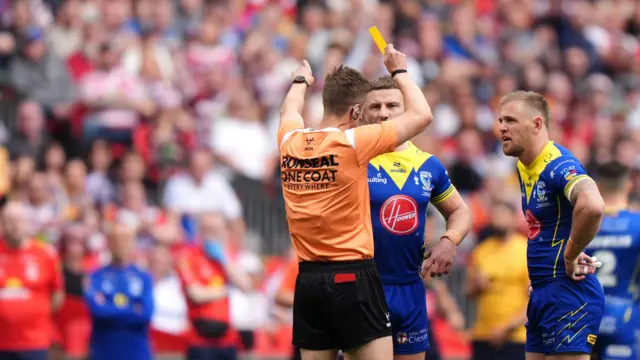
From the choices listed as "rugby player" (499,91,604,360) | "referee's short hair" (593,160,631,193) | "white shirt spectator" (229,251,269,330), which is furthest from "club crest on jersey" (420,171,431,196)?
"white shirt spectator" (229,251,269,330)

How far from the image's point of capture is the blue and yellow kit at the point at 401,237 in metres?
8.80

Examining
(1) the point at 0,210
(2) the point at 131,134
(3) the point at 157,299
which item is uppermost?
(2) the point at 131,134

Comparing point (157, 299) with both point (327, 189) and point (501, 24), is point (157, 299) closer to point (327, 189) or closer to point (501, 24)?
point (327, 189)

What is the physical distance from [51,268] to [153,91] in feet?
14.5

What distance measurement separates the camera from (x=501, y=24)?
23.1 meters

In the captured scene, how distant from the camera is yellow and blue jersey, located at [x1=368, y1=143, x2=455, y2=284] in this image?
28.9 ft

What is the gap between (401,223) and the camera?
8820mm

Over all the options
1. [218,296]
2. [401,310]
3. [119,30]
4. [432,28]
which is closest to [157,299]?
[218,296]

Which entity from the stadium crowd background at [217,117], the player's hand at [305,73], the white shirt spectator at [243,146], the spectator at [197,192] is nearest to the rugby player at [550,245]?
the player's hand at [305,73]

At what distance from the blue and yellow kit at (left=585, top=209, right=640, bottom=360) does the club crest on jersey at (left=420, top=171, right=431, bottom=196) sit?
6.88 ft

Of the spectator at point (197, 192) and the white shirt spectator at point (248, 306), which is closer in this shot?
the white shirt spectator at point (248, 306)

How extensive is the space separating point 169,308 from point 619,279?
22.9 feet

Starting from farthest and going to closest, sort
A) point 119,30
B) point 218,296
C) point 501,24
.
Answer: point 501,24
point 119,30
point 218,296

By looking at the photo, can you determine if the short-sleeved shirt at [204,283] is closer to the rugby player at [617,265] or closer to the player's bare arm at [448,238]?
the rugby player at [617,265]
